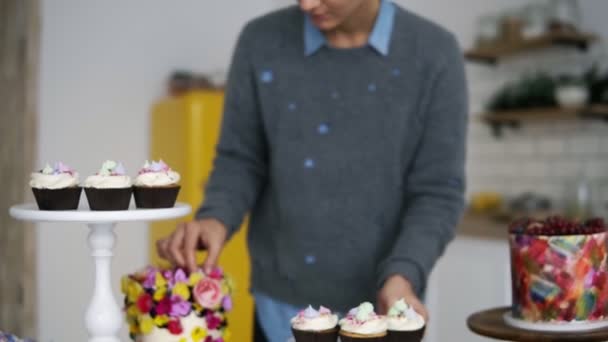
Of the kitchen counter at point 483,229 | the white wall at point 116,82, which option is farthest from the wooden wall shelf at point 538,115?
the kitchen counter at point 483,229

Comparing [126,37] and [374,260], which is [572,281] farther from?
[126,37]

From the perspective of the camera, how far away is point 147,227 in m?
3.71

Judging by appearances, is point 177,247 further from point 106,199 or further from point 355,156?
point 355,156

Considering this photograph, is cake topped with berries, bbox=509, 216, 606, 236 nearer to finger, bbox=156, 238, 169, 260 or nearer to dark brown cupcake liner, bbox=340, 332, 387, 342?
dark brown cupcake liner, bbox=340, 332, 387, 342

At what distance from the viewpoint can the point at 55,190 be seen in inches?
41.9

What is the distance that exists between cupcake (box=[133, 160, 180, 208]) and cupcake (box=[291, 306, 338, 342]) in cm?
27

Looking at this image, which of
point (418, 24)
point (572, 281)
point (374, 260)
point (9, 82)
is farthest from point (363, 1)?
point (9, 82)

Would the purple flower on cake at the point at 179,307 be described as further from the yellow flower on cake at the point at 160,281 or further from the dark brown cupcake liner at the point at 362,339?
the dark brown cupcake liner at the point at 362,339

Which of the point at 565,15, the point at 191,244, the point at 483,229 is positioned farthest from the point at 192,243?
the point at 565,15

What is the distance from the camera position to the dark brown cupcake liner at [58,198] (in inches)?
41.8

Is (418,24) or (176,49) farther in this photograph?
(176,49)

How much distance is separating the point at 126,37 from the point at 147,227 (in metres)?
0.90

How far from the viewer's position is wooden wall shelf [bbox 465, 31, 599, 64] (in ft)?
10.6

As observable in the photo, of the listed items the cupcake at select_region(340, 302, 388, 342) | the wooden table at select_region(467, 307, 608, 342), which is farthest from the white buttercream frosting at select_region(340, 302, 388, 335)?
the wooden table at select_region(467, 307, 608, 342)
